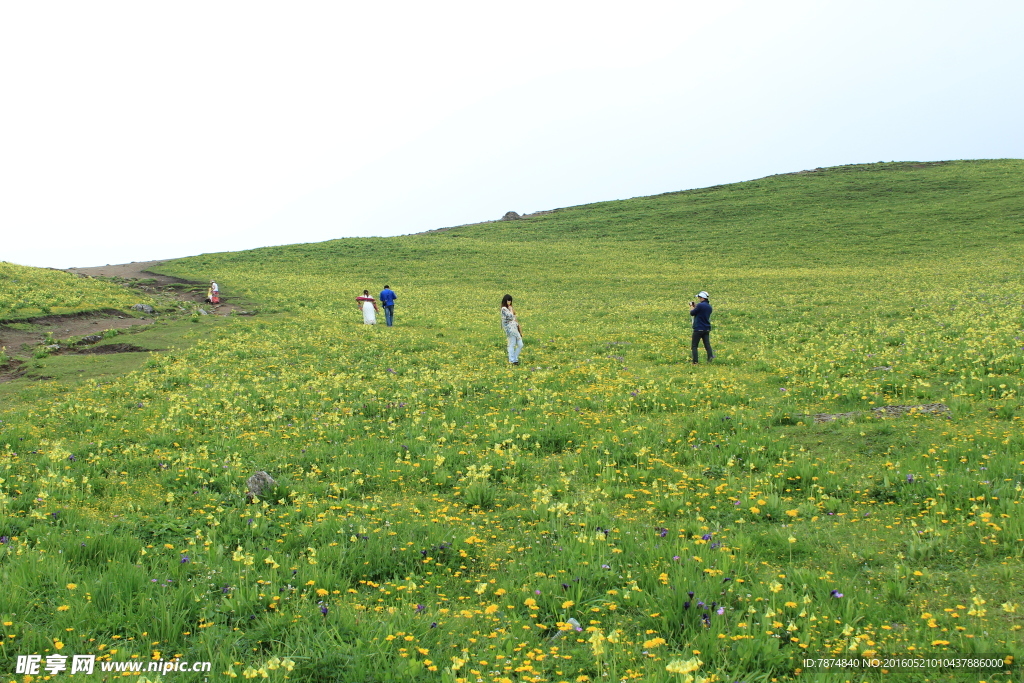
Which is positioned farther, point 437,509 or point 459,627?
point 437,509

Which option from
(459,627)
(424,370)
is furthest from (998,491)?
(424,370)

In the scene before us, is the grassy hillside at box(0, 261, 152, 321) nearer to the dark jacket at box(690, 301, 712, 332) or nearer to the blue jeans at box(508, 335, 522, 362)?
the blue jeans at box(508, 335, 522, 362)

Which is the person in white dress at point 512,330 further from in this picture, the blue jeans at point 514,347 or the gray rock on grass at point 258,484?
the gray rock on grass at point 258,484

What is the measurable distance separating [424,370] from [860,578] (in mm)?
14391

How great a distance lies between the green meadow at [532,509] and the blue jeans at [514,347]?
798mm

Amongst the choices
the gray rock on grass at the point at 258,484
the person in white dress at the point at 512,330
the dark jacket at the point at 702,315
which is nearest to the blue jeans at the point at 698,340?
the dark jacket at the point at 702,315

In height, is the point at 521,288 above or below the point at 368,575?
above

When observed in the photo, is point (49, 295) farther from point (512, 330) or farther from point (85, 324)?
point (512, 330)

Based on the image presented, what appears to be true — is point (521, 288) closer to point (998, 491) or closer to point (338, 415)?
point (338, 415)

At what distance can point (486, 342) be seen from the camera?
25.0 meters

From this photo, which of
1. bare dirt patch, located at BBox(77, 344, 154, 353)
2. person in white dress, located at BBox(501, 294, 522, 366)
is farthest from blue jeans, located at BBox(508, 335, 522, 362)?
bare dirt patch, located at BBox(77, 344, 154, 353)

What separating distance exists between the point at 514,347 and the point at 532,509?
12.2m

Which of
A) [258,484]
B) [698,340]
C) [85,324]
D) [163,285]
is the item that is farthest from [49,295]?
[698,340]

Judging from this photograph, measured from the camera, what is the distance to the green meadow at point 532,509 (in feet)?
17.2
